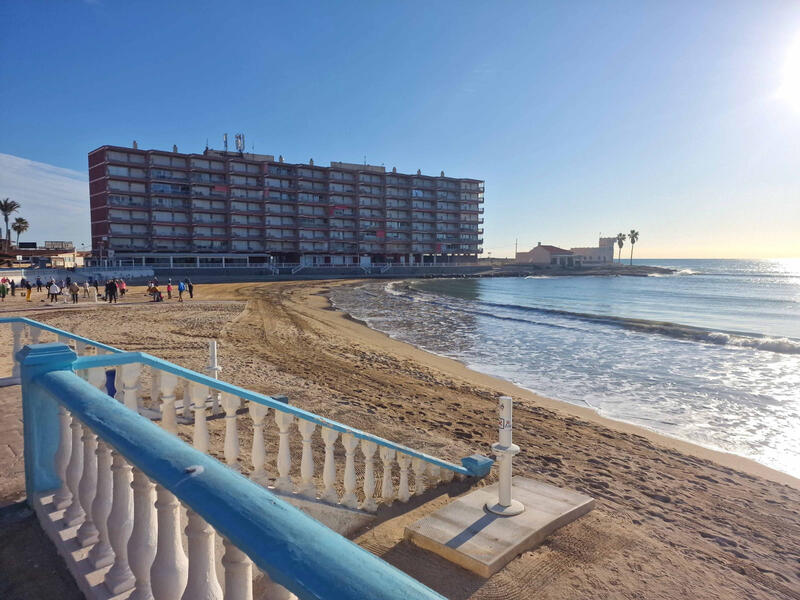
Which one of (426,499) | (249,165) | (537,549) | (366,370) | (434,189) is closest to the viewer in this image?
(537,549)

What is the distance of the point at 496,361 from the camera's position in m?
18.0

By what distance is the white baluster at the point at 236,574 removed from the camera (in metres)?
1.27

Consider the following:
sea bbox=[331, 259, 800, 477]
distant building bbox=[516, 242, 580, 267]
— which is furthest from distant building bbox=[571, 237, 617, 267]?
sea bbox=[331, 259, 800, 477]

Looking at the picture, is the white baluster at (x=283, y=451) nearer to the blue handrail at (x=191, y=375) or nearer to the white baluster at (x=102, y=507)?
the blue handrail at (x=191, y=375)

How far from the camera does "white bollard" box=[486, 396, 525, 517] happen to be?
469 cm

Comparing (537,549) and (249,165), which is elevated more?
(249,165)

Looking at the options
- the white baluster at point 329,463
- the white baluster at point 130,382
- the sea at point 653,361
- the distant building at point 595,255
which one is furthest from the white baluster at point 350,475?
the distant building at point 595,255

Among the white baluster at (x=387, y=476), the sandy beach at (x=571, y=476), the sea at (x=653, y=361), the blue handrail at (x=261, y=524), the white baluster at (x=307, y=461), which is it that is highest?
the blue handrail at (x=261, y=524)

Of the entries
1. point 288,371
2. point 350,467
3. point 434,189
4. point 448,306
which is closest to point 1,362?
point 288,371

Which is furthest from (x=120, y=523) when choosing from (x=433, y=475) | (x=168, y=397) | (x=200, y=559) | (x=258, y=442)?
(x=433, y=475)

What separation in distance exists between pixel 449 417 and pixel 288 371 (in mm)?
4798

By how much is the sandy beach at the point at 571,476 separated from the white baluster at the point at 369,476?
0.27 metres

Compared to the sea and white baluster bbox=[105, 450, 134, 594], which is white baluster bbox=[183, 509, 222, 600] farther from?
the sea

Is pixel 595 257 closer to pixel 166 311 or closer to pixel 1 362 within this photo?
pixel 166 311
